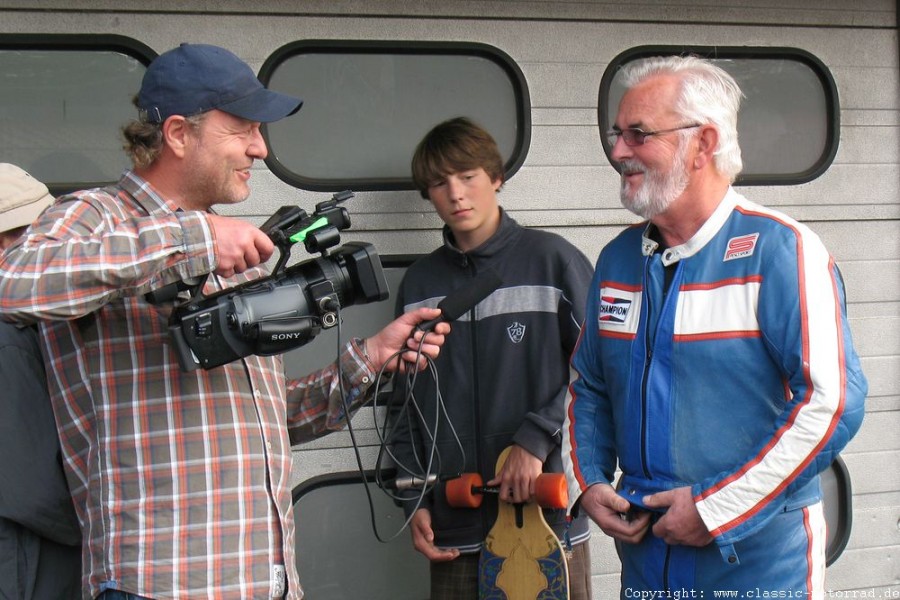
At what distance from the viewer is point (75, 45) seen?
3141 millimetres

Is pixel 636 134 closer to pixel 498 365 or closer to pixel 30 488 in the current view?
pixel 498 365

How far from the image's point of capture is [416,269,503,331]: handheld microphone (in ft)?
8.03

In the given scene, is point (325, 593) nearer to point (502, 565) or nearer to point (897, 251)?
point (502, 565)

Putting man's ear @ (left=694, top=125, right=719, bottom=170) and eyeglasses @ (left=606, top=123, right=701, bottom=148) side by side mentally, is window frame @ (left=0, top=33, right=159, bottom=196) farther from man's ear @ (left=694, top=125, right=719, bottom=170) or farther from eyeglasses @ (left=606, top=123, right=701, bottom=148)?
man's ear @ (left=694, top=125, right=719, bottom=170)

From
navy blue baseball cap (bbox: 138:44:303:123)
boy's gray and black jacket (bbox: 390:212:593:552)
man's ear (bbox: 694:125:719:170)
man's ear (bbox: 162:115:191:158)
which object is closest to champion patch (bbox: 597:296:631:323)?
man's ear (bbox: 694:125:719:170)

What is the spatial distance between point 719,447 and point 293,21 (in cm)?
204

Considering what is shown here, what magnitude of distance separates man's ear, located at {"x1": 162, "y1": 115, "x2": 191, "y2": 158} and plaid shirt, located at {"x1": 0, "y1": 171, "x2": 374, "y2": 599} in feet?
0.36

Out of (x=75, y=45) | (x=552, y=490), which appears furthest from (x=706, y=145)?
(x=75, y=45)

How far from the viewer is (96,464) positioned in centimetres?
204

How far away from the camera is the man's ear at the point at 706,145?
2402mm

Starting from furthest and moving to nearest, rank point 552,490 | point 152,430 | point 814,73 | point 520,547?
point 814,73 < point 520,547 < point 552,490 < point 152,430

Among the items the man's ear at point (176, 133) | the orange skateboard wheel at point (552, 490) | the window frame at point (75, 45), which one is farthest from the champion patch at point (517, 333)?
the window frame at point (75, 45)

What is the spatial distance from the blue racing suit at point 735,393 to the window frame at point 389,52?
1198 mm

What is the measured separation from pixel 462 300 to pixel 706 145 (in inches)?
28.4
